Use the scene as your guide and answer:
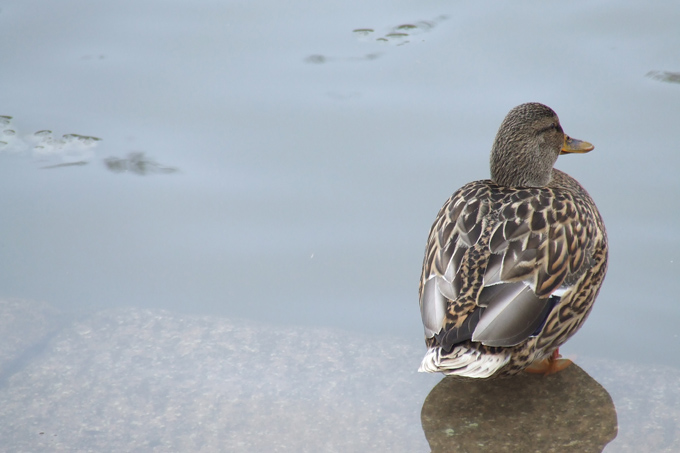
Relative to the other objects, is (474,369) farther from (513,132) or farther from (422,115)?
(422,115)

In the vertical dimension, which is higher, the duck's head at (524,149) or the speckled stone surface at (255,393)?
the duck's head at (524,149)

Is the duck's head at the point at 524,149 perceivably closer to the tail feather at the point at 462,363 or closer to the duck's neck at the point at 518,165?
the duck's neck at the point at 518,165

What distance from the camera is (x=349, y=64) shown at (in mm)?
6156

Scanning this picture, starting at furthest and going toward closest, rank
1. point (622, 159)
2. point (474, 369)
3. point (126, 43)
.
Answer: point (126, 43)
point (622, 159)
point (474, 369)

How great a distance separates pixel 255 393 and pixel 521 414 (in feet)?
3.80

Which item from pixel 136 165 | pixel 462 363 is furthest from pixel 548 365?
pixel 136 165

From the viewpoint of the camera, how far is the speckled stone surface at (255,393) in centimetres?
337

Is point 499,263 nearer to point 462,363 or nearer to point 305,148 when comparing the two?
point 462,363

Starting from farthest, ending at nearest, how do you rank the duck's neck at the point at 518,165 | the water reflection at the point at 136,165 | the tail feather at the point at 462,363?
the water reflection at the point at 136,165, the duck's neck at the point at 518,165, the tail feather at the point at 462,363

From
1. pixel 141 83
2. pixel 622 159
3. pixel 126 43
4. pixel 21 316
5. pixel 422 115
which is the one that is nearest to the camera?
pixel 21 316

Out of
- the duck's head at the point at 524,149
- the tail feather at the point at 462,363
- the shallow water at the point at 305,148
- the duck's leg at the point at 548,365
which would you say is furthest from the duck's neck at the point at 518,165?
the tail feather at the point at 462,363

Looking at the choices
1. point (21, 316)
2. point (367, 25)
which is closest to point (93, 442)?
point (21, 316)

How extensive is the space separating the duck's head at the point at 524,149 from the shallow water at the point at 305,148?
634 mm

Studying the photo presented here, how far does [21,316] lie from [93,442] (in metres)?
1.13
